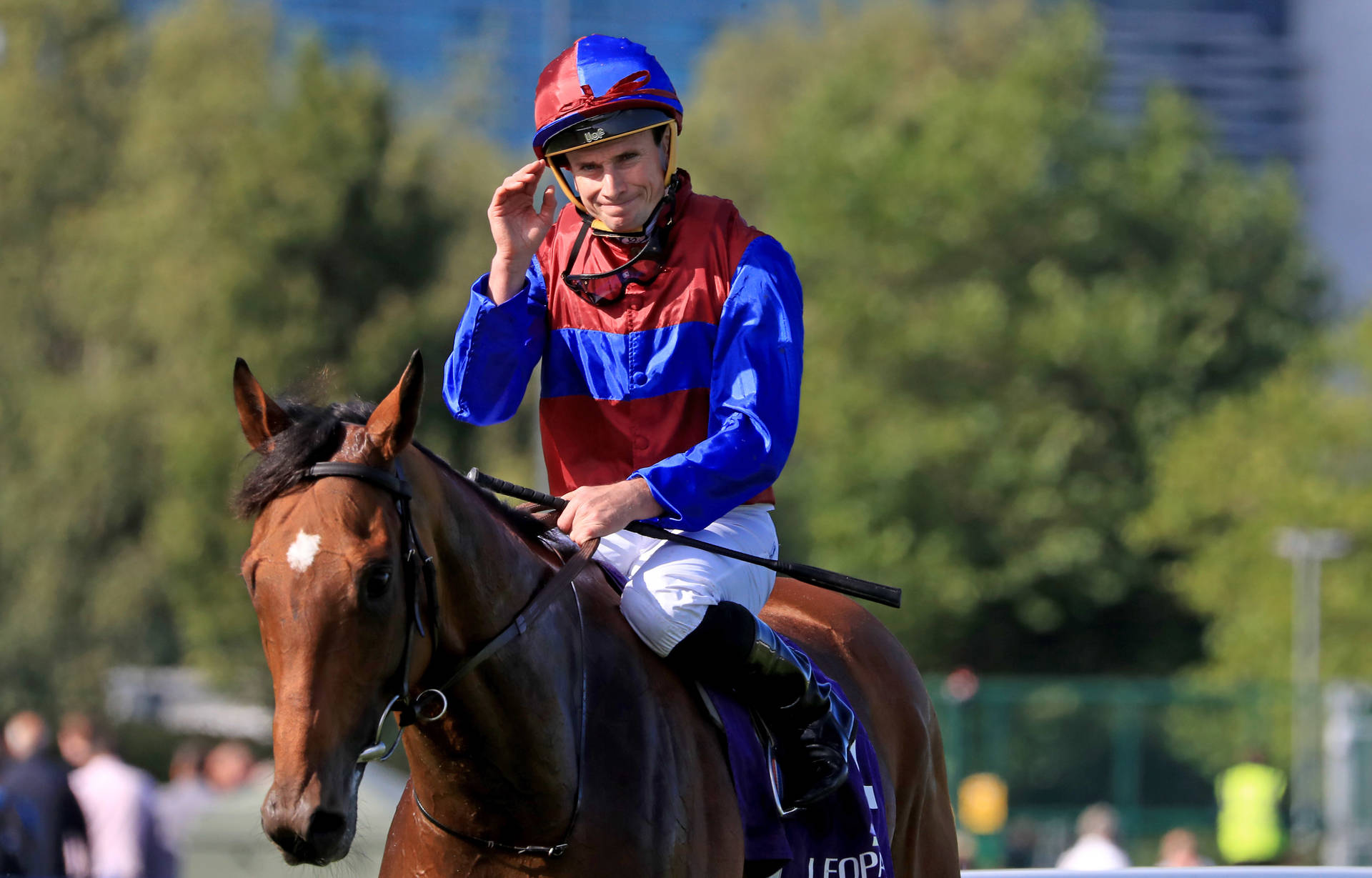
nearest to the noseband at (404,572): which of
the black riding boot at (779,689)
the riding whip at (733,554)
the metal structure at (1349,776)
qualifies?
the riding whip at (733,554)

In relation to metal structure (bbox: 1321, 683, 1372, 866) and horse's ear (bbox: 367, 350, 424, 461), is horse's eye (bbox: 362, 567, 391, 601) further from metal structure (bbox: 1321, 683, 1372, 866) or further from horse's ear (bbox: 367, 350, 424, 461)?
metal structure (bbox: 1321, 683, 1372, 866)

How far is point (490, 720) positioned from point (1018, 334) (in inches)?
1014

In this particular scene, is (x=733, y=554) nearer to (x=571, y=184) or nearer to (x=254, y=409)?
(x=571, y=184)

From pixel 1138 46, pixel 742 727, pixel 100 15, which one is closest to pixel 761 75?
pixel 100 15

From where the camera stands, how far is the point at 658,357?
3457 millimetres

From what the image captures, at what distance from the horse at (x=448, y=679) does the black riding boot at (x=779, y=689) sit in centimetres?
9

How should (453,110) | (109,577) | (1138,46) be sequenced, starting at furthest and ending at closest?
(1138,46)
(453,110)
(109,577)

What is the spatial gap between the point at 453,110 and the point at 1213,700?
17511mm

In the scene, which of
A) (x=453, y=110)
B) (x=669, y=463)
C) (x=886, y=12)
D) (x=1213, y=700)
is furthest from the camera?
(x=886, y=12)

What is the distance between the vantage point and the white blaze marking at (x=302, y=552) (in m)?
2.56

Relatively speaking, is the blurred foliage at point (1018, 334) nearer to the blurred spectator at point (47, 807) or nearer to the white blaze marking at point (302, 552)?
the blurred spectator at point (47, 807)

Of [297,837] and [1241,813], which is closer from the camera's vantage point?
[297,837]

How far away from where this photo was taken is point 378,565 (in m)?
2.62

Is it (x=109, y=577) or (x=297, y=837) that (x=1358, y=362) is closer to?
(x=109, y=577)
